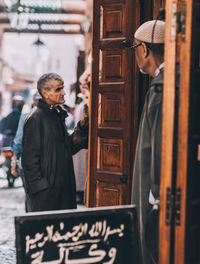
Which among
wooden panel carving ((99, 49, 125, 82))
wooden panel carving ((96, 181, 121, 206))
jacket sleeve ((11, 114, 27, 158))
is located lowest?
wooden panel carving ((96, 181, 121, 206))

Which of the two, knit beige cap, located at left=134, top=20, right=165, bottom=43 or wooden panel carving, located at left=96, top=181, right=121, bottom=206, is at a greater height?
knit beige cap, located at left=134, top=20, right=165, bottom=43

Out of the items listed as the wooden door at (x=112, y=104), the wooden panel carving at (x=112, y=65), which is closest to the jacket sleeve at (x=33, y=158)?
the wooden door at (x=112, y=104)

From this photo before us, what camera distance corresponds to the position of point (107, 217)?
3049 mm

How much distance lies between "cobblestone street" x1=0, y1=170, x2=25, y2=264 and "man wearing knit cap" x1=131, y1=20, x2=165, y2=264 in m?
2.02

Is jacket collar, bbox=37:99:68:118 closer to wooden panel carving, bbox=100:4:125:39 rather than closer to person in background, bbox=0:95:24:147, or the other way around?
wooden panel carving, bbox=100:4:125:39

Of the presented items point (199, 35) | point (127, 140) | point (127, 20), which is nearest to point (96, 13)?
point (127, 20)

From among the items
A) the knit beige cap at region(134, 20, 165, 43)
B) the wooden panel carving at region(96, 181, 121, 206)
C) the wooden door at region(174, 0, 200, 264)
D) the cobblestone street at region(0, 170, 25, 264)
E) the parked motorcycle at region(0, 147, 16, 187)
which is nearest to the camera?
the wooden door at region(174, 0, 200, 264)

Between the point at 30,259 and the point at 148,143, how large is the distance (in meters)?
1.17

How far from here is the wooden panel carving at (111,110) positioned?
477 centimetres

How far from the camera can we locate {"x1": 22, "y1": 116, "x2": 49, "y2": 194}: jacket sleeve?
15.7 ft

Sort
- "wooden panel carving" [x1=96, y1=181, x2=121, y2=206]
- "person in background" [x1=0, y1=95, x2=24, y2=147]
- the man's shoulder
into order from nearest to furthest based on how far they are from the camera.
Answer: "wooden panel carving" [x1=96, y1=181, x2=121, y2=206] → the man's shoulder → "person in background" [x1=0, y1=95, x2=24, y2=147]

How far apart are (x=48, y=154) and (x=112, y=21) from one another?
163cm

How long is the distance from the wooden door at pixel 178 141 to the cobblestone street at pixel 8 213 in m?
2.48

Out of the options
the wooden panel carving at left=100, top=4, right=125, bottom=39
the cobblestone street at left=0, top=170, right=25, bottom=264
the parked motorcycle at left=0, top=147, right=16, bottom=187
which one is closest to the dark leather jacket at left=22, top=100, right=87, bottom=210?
the cobblestone street at left=0, top=170, right=25, bottom=264
